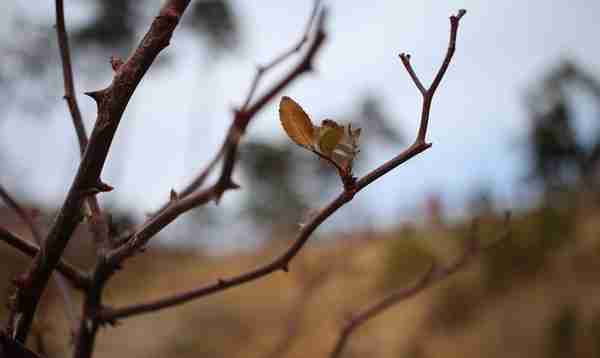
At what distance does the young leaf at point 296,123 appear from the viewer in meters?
0.36

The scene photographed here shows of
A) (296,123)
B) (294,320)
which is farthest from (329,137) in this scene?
(294,320)

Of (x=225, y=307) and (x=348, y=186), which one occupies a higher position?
(x=348, y=186)

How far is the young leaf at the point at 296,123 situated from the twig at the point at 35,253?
0.23m

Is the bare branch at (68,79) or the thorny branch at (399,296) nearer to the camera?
the bare branch at (68,79)

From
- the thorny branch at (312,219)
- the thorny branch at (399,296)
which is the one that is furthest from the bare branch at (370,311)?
the thorny branch at (312,219)

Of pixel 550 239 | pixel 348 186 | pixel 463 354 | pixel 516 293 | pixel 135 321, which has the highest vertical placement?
pixel 348 186

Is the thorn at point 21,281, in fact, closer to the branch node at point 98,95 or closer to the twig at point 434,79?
the branch node at point 98,95

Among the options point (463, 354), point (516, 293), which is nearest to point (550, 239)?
point (516, 293)

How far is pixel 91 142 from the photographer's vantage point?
0.31 metres

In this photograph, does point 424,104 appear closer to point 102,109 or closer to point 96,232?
point 102,109

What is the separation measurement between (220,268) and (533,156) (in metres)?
7.81

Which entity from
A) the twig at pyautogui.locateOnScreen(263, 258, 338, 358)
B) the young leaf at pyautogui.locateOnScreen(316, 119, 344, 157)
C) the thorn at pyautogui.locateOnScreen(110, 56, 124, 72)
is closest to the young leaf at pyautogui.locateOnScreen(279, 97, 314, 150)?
the young leaf at pyautogui.locateOnScreen(316, 119, 344, 157)

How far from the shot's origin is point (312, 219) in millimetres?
412

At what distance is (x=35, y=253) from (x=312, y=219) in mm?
228
